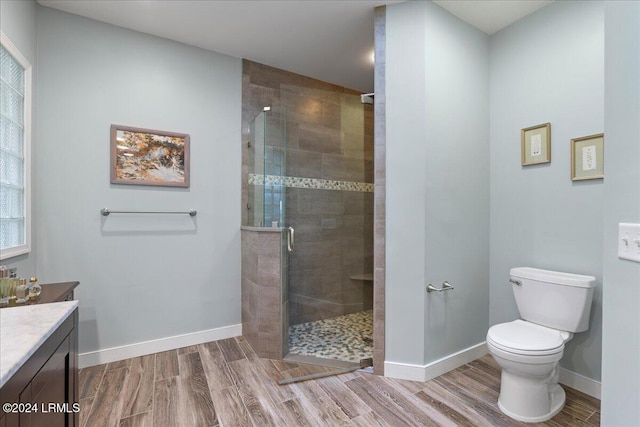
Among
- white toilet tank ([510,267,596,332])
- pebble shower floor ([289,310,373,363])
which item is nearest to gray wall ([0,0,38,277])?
pebble shower floor ([289,310,373,363])

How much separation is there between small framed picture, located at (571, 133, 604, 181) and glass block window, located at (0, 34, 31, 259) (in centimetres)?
341

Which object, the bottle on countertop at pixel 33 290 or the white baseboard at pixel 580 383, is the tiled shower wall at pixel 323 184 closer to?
the white baseboard at pixel 580 383

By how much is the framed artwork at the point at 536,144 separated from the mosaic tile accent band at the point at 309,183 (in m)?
1.20

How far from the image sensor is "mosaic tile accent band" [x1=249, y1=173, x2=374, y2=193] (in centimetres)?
263

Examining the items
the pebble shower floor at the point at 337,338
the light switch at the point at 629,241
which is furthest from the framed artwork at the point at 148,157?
the light switch at the point at 629,241

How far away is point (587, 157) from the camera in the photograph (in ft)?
6.24

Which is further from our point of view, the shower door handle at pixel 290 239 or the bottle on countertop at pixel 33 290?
the shower door handle at pixel 290 239

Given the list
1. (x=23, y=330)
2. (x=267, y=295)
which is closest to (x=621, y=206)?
(x=23, y=330)

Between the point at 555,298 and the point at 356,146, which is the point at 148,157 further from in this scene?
the point at 555,298

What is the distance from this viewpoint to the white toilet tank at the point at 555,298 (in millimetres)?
1797

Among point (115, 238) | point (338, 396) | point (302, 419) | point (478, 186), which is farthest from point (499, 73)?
point (115, 238)

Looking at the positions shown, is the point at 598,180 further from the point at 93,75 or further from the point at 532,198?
the point at 93,75

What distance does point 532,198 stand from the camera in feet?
7.15

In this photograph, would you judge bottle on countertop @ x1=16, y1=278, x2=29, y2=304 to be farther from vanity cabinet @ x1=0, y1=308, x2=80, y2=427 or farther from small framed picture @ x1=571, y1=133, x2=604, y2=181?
small framed picture @ x1=571, y1=133, x2=604, y2=181
